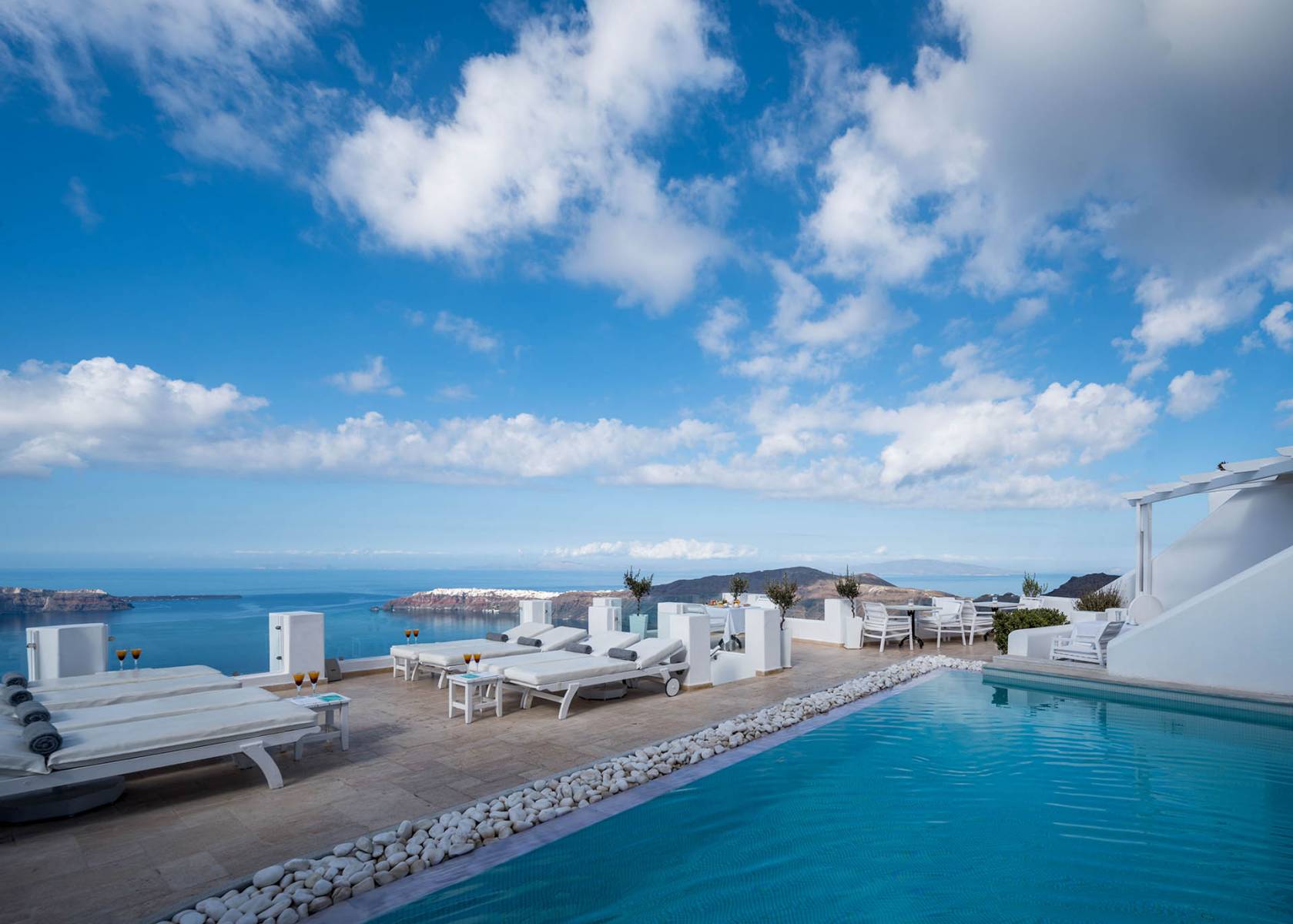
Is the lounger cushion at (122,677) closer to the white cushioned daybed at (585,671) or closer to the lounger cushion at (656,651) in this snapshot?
the white cushioned daybed at (585,671)

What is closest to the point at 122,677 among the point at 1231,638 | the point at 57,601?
the point at 57,601

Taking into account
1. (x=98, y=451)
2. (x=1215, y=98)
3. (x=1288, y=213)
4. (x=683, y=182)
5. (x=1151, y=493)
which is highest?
(x=683, y=182)

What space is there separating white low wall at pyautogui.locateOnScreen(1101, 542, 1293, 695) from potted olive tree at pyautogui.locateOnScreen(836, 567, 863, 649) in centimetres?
392

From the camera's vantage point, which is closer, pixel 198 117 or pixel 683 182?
pixel 198 117

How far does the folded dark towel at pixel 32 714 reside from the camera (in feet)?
12.5

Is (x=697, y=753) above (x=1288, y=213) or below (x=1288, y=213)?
below

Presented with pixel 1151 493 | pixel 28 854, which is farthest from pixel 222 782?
pixel 1151 493

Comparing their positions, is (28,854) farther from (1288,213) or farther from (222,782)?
(1288,213)

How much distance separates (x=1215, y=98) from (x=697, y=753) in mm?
10365

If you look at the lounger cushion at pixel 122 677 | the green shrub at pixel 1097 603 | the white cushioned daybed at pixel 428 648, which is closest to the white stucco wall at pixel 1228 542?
the green shrub at pixel 1097 603

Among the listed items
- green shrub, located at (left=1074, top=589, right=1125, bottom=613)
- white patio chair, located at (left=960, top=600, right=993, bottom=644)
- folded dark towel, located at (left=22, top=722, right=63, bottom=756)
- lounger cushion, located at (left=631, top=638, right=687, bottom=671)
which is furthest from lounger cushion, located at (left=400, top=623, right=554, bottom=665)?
green shrub, located at (left=1074, top=589, right=1125, bottom=613)

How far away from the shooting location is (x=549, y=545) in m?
34.6

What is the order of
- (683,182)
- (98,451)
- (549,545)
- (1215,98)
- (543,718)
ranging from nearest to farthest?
(543,718) → (1215,98) → (683,182) → (98,451) → (549,545)

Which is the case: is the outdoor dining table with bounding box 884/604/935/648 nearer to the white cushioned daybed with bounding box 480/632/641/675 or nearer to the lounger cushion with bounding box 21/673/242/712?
the white cushioned daybed with bounding box 480/632/641/675
